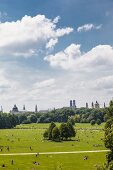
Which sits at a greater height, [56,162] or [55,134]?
[55,134]

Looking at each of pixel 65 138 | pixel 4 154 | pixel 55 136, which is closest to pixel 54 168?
pixel 4 154

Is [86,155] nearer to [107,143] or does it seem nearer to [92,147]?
[92,147]

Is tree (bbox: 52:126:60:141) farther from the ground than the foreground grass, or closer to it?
farther from the ground

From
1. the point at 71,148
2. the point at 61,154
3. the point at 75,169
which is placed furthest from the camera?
the point at 71,148

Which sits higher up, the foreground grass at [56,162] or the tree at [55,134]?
the tree at [55,134]

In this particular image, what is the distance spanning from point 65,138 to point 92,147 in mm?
28278

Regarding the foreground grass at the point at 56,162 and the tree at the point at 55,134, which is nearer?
the foreground grass at the point at 56,162

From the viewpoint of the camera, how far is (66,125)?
130 meters

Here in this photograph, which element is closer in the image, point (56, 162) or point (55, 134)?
point (56, 162)

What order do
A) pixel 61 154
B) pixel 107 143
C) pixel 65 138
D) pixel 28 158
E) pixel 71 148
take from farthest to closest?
pixel 65 138, pixel 71 148, pixel 61 154, pixel 28 158, pixel 107 143

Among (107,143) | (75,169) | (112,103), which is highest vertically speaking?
(112,103)

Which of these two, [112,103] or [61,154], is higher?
[112,103]

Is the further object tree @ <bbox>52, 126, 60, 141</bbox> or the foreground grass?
tree @ <bbox>52, 126, 60, 141</bbox>

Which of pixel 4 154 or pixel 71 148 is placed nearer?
pixel 4 154
